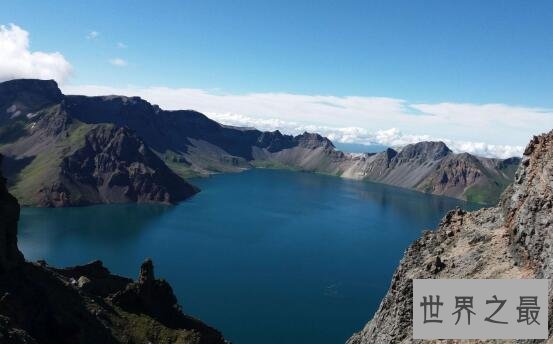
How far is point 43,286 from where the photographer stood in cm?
8344

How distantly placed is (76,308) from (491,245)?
2739 inches

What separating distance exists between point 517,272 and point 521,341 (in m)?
10.2

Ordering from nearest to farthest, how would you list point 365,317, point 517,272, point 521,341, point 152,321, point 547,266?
1. point 521,341
2. point 547,266
3. point 517,272
4. point 152,321
5. point 365,317

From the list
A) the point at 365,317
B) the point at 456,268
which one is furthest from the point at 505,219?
the point at 365,317

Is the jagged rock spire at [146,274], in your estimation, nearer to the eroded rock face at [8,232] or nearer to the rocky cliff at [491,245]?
the eroded rock face at [8,232]

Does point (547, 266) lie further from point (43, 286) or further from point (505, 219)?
point (43, 286)
